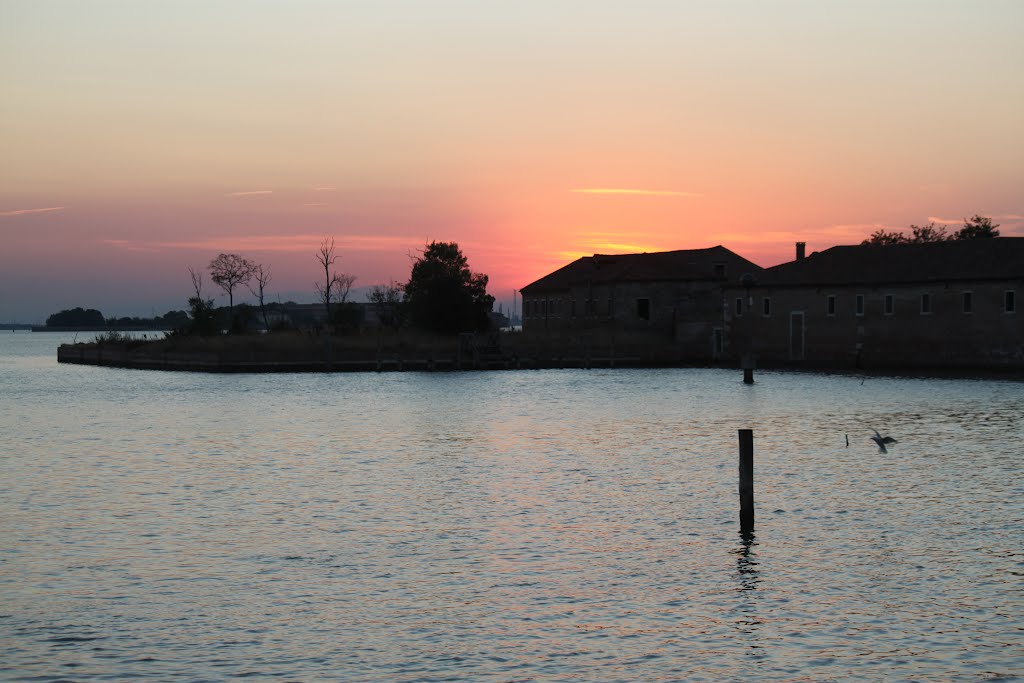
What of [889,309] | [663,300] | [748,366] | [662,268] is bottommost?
[748,366]

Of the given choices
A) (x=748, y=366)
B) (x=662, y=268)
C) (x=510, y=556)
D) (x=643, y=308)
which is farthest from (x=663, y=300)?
(x=510, y=556)

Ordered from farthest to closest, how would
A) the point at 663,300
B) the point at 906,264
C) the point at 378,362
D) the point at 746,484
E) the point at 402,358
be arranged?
the point at 663,300 → the point at 402,358 → the point at 378,362 → the point at 906,264 → the point at 746,484

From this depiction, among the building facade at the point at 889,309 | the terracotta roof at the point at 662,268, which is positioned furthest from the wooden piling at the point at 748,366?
the terracotta roof at the point at 662,268

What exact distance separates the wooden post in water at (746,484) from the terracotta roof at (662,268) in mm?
68348

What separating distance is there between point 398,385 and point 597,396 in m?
14.9

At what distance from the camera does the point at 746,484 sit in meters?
19.6

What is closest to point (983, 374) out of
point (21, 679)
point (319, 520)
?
point (319, 520)

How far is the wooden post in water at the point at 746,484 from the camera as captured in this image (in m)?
19.5

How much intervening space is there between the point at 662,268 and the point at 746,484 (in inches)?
2916

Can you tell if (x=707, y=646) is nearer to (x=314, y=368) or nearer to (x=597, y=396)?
(x=597, y=396)

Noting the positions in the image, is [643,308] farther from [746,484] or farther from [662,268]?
[746,484]

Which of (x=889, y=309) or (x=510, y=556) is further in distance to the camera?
(x=889, y=309)

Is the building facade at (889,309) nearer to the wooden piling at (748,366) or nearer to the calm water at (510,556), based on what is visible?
the wooden piling at (748,366)

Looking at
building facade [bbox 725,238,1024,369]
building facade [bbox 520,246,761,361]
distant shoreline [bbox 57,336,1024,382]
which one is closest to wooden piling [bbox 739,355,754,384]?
building facade [bbox 725,238,1024,369]
